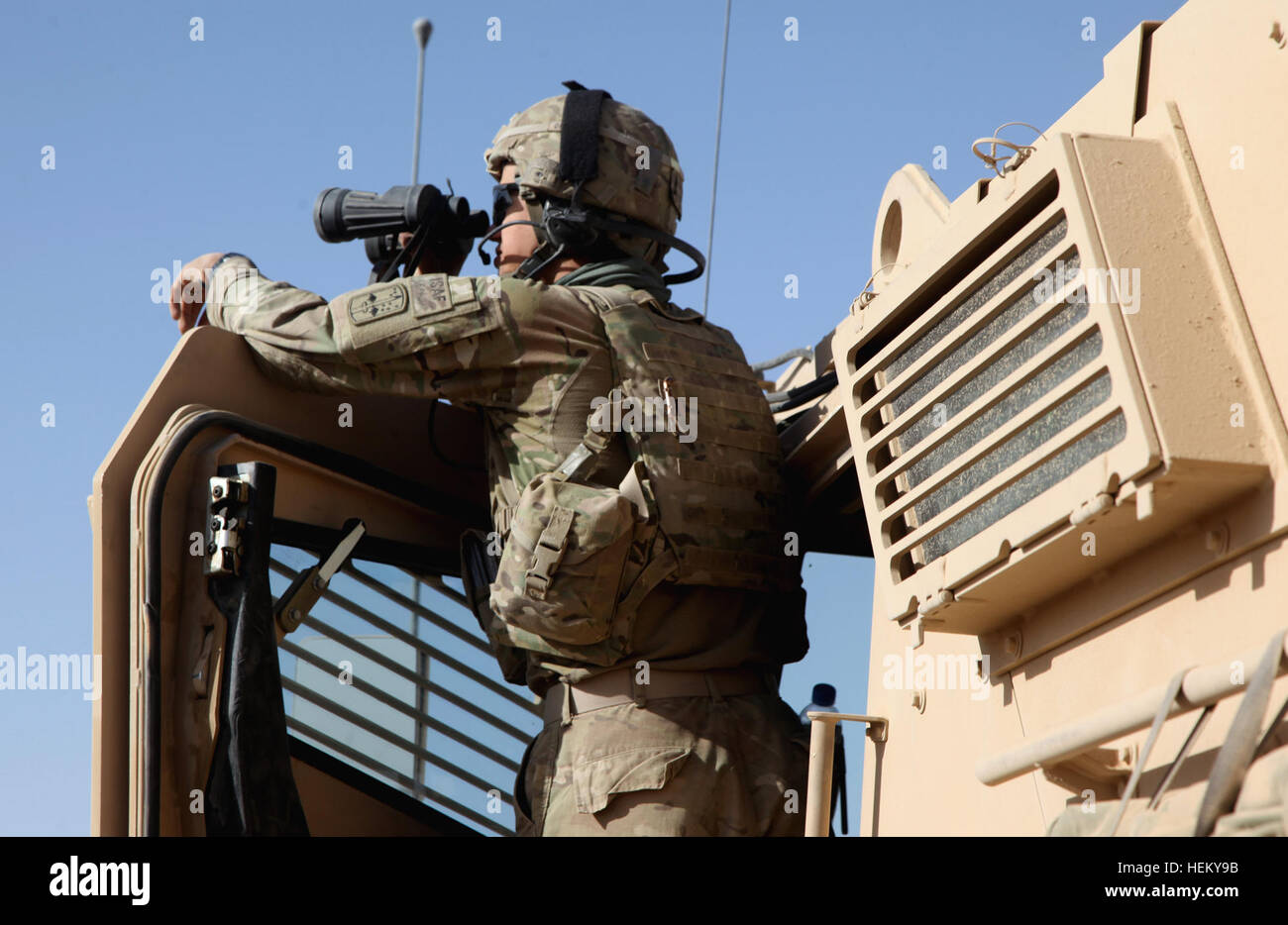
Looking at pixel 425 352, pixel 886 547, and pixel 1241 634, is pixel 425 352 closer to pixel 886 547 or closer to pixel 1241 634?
pixel 886 547

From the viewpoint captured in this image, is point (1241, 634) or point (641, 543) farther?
point (641, 543)

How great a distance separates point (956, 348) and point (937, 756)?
877mm

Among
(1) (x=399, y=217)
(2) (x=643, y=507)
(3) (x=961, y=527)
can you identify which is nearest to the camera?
(3) (x=961, y=527)

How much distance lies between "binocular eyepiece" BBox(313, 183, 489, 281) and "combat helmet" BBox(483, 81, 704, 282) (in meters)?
0.13

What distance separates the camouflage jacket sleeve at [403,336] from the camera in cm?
414

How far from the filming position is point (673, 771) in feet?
13.1

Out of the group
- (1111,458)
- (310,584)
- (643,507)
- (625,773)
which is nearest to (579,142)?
(643,507)

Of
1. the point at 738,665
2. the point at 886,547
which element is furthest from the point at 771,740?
the point at 886,547

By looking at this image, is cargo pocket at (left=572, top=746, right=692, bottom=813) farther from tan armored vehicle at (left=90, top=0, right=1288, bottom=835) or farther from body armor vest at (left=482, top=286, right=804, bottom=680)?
tan armored vehicle at (left=90, top=0, right=1288, bottom=835)

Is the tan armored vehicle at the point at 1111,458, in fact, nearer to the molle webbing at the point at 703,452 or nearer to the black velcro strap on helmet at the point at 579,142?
the molle webbing at the point at 703,452

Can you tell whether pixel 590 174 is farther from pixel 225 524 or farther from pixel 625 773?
pixel 625 773

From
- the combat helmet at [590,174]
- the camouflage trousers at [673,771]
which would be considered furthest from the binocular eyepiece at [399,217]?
the camouflage trousers at [673,771]

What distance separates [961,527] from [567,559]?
109 centimetres

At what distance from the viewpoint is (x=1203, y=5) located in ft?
9.41
